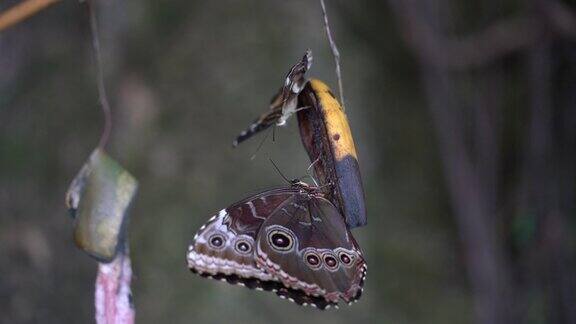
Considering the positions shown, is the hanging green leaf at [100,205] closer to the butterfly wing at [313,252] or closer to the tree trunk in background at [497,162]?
the butterfly wing at [313,252]

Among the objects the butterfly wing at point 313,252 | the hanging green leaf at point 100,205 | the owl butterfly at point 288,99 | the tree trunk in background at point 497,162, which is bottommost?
the tree trunk in background at point 497,162

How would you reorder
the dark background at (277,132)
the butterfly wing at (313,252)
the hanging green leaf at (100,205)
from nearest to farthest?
the hanging green leaf at (100,205) < the butterfly wing at (313,252) < the dark background at (277,132)

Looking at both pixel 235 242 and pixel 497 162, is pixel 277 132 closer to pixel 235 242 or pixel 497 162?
pixel 497 162

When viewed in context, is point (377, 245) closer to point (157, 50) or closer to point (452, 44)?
point (452, 44)

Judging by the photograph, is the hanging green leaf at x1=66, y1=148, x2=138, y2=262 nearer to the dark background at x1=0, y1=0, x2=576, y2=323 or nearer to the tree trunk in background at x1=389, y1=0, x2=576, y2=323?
the dark background at x1=0, y1=0, x2=576, y2=323

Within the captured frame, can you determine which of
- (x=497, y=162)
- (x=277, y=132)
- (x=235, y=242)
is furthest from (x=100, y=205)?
(x=497, y=162)

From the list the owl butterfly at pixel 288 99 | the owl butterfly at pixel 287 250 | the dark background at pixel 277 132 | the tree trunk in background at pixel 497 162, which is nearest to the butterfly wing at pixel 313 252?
the owl butterfly at pixel 287 250
